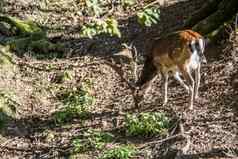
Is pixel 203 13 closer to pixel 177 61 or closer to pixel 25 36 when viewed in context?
pixel 177 61

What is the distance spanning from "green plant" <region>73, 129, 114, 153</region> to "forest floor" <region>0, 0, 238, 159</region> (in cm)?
15

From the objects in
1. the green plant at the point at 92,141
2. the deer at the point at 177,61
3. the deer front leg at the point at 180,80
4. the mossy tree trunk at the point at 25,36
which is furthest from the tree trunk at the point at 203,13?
the green plant at the point at 92,141

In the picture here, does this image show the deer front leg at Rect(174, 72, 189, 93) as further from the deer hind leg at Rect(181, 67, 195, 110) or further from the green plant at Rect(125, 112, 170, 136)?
the green plant at Rect(125, 112, 170, 136)

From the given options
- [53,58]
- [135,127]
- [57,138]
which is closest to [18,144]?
[57,138]

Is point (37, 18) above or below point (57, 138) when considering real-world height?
above

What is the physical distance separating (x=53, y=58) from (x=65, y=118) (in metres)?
3.83

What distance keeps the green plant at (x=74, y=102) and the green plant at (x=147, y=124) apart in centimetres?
147

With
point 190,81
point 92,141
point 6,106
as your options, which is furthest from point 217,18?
point 6,106

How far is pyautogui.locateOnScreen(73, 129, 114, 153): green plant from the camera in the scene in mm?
8984

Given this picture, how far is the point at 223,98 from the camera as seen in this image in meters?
9.65

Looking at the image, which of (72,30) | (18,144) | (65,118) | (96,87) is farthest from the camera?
(72,30)

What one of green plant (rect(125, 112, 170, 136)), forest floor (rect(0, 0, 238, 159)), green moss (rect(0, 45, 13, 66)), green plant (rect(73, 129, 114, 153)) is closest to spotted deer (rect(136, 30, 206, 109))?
forest floor (rect(0, 0, 238, 159))

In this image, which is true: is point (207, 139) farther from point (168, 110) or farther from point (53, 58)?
point (53, 58)

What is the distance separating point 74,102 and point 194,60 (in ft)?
8.60
